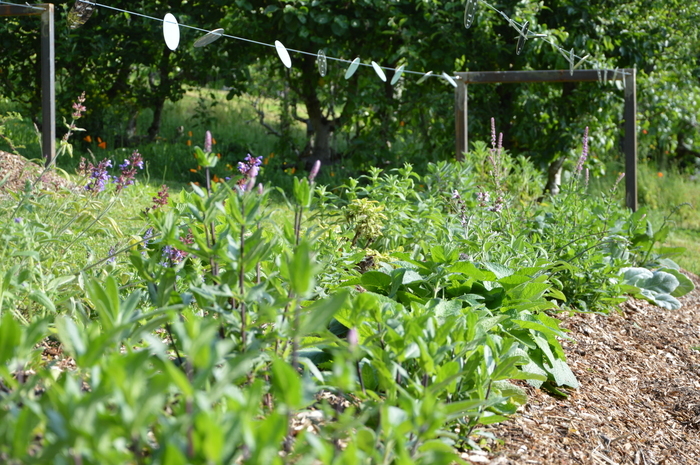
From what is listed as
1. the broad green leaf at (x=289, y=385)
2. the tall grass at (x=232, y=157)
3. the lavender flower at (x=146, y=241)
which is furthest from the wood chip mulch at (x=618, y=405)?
the tall grass at (x=232, y=157)

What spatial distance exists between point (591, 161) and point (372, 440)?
7672mm

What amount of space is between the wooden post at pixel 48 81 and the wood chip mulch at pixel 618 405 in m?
3.49

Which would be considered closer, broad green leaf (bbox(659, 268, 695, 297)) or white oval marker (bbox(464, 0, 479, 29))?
white oval marker (bbox(464, 0, 479, 29))

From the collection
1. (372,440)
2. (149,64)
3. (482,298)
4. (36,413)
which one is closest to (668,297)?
(482,298)

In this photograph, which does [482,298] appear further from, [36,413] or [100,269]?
[36,413]

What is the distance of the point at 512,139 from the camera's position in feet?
26.3

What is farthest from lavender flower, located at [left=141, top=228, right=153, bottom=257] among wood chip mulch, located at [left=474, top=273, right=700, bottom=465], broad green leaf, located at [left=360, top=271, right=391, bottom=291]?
wood chip mulch, located at [left=474, top=273, right=700, bottom=465]

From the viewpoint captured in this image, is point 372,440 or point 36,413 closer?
point 36,413

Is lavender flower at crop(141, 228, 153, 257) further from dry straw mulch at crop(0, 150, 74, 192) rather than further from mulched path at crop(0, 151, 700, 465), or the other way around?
dry straw mulch at crop(0, 150, 74, 192)

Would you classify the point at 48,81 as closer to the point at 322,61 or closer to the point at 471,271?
the point at 322,61

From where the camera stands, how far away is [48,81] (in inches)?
194

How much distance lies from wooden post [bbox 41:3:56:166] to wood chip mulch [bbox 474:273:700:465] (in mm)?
3489

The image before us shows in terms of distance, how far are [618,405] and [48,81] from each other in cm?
415

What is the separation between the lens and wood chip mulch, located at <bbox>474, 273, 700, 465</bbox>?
2133 millimetres
